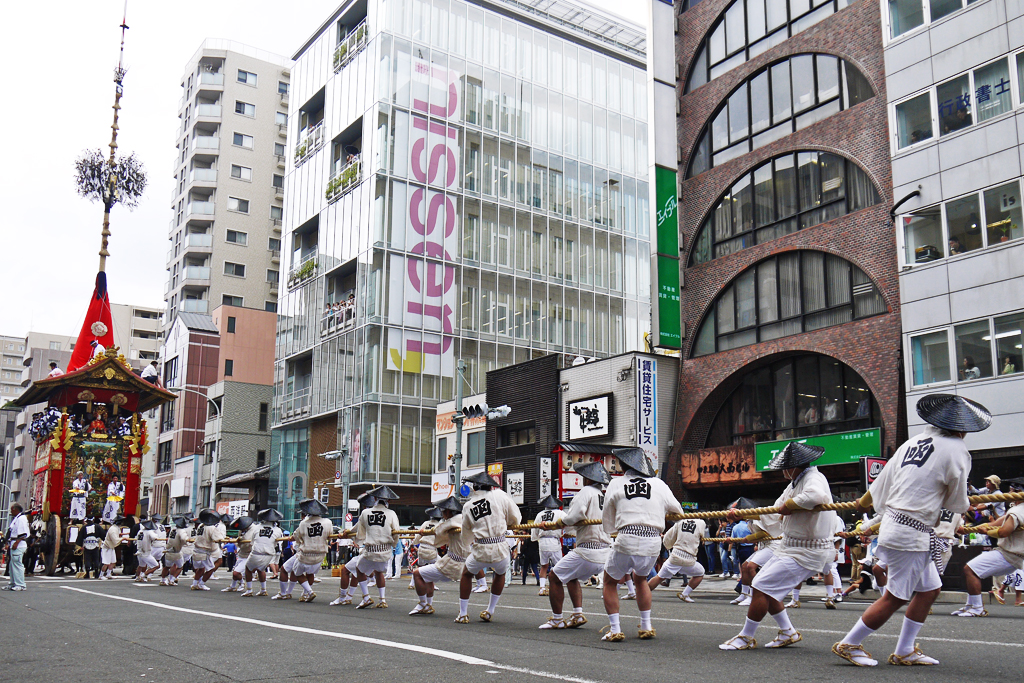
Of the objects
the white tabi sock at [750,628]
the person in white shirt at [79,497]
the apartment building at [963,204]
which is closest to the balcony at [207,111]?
the person in white shirt at [79,497]

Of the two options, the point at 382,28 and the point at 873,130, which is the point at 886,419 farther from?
the point at 382,28

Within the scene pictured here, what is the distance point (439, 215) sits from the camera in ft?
157

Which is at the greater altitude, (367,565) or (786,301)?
(786,301)

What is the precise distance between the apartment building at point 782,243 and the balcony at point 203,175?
51.1m

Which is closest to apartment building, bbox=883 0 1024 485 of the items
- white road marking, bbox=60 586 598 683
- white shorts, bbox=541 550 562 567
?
white shorts, bbox=541 550 562 567

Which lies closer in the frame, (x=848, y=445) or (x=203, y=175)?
(x=848, y=445)

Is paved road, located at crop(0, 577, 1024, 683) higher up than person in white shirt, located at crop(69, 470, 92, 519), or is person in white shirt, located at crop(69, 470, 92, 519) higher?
person in white shirt, located at crop(69, 470, 92, 519)

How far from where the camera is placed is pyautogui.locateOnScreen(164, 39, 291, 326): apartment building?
72125mm

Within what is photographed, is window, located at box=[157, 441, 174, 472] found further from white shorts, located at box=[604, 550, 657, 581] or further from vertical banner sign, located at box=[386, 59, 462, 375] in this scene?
white shorts, located at box=[604, 550, 657, 581]

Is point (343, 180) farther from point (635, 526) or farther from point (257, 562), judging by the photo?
point (635, 526)

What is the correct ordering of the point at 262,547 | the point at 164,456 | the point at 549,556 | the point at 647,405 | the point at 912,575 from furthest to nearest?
1. the point at 164,456
2. the point at 647,405
3. the point at 549,556
4. the point at 262,547
5. the point at 912,575

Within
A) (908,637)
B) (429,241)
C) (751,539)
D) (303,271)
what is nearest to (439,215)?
(429,241)

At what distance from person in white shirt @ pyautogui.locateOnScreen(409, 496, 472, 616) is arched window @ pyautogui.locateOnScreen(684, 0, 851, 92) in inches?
828

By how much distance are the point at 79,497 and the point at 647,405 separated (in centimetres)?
1951
